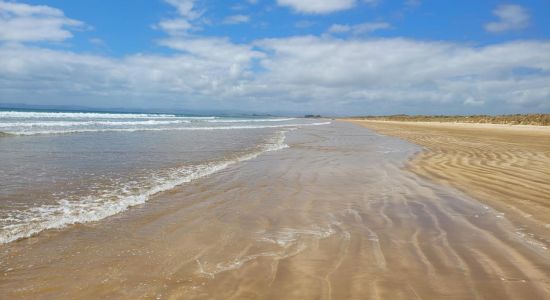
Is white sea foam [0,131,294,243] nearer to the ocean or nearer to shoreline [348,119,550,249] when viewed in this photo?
the ocean

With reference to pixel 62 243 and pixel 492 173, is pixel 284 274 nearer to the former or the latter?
pixel 62 243

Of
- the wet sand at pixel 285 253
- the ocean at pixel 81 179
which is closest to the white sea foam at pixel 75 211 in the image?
the ocean at pixel 81 179

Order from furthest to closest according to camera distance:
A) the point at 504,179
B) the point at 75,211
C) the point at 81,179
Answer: the point at 504,179
the point at 81,179
the point at 75,211

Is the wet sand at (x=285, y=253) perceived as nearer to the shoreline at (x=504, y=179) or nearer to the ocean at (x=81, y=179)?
the shoreline at (x=504, y=179)

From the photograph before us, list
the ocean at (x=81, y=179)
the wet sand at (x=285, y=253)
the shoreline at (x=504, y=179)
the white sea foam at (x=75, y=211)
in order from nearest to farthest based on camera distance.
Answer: the wet sand at (x=285, y=253), the white sea foam at (x=75, y=211), the ocean at (x=81, y=179), the shoreline at (x=504, y=179)

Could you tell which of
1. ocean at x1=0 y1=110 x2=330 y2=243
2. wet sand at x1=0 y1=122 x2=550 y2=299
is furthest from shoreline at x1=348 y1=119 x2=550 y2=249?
ocean at x1=0 y1=110 x2=330 y2=243

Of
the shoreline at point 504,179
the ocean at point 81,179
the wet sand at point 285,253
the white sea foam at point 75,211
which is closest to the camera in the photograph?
the wet sand at point 285,253

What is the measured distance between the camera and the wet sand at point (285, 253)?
326cm

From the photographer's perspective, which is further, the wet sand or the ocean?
the ocean

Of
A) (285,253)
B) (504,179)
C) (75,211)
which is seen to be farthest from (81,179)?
(504,179)

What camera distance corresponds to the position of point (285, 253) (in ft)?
13.6

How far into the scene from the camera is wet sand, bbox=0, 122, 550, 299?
3.26 meters

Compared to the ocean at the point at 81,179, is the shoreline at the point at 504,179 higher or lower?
higher

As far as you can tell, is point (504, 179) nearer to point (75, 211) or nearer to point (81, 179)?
point (75, 211)
